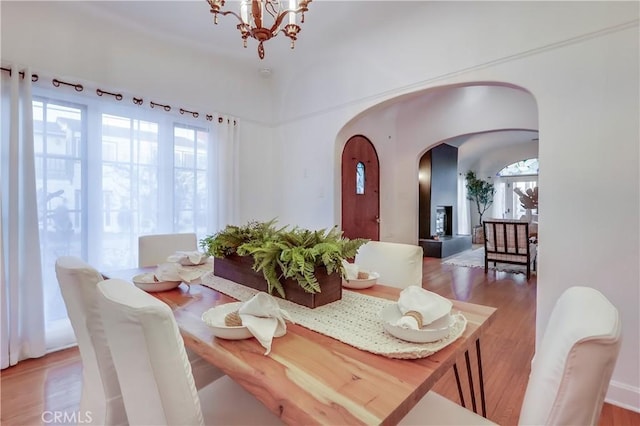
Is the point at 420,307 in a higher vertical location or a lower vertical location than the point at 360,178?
lower

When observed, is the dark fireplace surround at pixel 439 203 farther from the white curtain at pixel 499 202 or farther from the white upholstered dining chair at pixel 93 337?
A: the white upholstered dining chair at pixel 93 337

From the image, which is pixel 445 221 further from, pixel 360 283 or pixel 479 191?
pixel 360 283

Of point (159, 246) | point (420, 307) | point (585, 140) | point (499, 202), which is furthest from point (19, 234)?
point (499, 202)

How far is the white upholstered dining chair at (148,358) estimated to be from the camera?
687 millimetres

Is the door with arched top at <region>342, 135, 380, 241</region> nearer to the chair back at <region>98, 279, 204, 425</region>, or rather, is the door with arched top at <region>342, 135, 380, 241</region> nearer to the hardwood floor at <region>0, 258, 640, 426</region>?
the hardwood floor at <region>0, 258, 640, 426</region>

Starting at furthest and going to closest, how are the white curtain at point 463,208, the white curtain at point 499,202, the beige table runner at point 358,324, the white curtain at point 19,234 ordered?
the white curtain at point 499,202 < the white curtain at point 463,208 < the white curtain at point 19,234 < the beige table runner at point 358,324

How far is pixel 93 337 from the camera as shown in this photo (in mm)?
1094

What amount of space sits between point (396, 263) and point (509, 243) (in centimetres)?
393

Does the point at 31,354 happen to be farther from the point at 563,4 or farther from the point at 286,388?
the point at 563,4

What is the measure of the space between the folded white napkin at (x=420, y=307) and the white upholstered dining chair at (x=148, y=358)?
24.0 inches

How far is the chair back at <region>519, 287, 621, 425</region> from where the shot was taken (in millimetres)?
553

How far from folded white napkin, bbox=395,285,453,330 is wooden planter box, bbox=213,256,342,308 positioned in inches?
12.7

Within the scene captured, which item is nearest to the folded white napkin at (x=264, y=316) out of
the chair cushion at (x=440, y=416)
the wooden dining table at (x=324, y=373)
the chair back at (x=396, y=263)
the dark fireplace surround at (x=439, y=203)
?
the wooden dining table at (x=324, y=373)

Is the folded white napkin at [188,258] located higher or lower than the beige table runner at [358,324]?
higher
